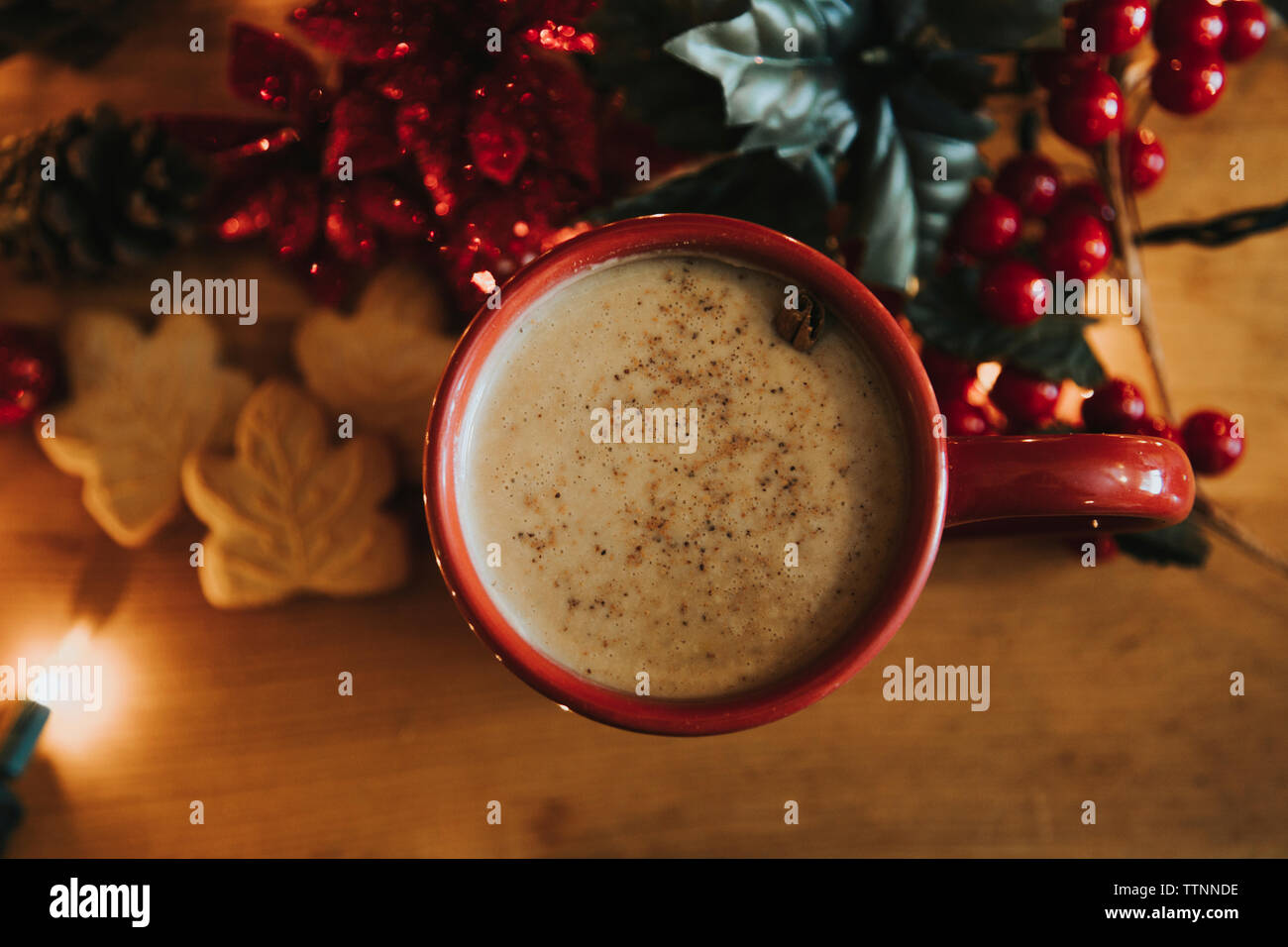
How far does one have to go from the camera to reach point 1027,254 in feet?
2.01

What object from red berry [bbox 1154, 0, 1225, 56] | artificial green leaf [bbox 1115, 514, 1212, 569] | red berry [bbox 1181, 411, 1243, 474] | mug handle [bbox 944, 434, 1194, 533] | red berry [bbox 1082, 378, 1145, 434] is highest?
red berry [bbox 1154, 0, 1225, 56]

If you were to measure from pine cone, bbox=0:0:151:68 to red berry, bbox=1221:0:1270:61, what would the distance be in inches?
28.7

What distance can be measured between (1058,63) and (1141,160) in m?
0.09

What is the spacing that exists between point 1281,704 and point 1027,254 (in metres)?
0.35

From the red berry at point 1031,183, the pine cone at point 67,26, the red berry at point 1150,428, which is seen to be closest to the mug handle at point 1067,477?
the red berry at point 1150,428

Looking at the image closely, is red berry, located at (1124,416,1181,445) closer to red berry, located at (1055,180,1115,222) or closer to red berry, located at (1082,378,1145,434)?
red berry, located at (1082,378,1145,434)

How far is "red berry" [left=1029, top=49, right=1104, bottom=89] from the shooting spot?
1.88ft

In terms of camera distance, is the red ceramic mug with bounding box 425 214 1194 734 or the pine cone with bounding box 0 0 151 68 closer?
the red ceramic mug with bounding box 425 214 1194 734

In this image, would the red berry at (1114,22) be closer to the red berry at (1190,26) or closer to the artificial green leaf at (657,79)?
the red berry at (1190,26)

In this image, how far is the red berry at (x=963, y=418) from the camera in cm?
59

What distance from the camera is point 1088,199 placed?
62 centimetres

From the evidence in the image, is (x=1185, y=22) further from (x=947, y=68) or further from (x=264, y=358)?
(x=264, y=358)

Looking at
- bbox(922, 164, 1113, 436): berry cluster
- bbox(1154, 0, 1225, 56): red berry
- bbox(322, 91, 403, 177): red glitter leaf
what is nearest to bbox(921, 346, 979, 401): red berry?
bbox(922, 164, 1113, 436): berry cluster

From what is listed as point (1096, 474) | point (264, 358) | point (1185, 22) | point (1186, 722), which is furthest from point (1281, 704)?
point (264, 358)
